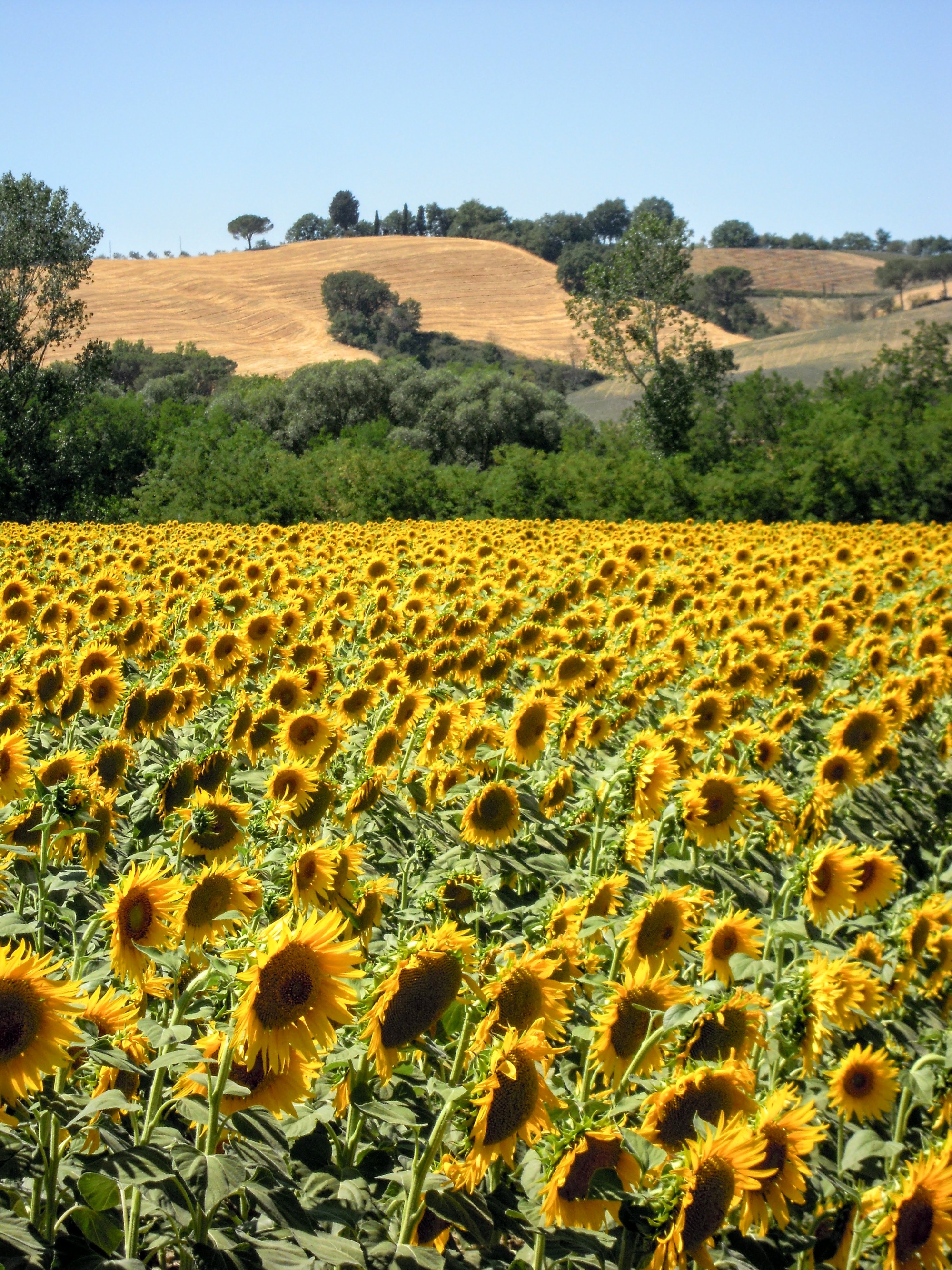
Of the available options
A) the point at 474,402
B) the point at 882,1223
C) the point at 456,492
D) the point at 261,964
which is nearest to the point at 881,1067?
the point at 882,1223

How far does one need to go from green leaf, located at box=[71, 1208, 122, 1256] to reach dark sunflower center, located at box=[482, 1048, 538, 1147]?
2.14ft

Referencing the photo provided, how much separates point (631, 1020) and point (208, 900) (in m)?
1.02

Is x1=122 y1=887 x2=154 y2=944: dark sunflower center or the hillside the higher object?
the hillside

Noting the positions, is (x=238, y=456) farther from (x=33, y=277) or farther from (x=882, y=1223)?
(x=882, y=1223)

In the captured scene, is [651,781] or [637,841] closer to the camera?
[637,841]

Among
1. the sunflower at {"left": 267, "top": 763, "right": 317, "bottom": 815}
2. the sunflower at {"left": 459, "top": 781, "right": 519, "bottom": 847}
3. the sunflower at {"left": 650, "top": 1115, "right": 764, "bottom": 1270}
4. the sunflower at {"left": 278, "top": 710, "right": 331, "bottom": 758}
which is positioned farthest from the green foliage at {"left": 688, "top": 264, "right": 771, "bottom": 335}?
the sunflower at {"left": 650, "top": 1115, "right": 764, "bottom": 1270}

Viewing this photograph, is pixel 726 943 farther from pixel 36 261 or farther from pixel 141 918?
pixel 36 261

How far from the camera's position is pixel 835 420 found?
28719mm

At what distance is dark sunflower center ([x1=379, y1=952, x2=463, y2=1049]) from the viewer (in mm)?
1922

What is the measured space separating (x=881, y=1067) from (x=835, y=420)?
28.0 m

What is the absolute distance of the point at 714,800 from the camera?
12.8 ft

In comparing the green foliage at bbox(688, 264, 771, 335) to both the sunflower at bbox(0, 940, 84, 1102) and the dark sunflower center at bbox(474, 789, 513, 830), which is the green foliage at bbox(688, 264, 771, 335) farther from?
the sunflower at bbox(0, 940, 84, 1102)

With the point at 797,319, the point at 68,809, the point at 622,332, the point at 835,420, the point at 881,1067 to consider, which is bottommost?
the point at 881,1067

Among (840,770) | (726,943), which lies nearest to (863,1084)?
(726,943)
